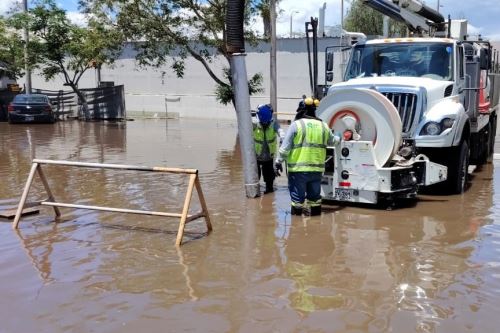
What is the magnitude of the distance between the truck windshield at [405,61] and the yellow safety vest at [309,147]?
283 centimetres

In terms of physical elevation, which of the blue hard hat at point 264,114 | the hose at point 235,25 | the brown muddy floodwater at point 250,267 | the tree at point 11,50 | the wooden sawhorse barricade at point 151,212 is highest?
→ the tree at point 11,50

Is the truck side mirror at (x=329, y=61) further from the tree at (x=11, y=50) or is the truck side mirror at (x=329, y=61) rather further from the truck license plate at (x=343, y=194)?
the tree at (x=11, y=50)

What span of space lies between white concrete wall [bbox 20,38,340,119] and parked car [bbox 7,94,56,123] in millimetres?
7314

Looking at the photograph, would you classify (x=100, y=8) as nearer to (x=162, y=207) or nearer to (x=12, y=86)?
(x=12, y=86)

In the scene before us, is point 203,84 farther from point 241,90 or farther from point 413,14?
point 241,90

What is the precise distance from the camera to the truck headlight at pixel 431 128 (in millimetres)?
8930

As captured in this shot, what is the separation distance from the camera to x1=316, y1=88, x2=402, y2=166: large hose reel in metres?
8.49

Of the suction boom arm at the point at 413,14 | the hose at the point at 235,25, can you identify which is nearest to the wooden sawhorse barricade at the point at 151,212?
the hose at the point at 235,25

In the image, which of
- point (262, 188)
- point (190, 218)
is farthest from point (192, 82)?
point (190, 218)

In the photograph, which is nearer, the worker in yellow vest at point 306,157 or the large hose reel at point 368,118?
the worker in yellow vest at point 306,157

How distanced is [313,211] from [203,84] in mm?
30867

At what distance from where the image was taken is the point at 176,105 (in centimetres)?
3681

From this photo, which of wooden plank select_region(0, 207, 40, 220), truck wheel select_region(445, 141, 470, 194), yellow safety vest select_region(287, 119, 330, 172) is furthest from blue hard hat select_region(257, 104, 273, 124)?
wooden plank select_region(0, 207, 40, 220)

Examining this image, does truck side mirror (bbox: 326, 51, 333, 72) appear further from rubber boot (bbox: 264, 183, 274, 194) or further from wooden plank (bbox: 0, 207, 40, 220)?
wooden plank (bbox: 0, 207, 40, 220)
